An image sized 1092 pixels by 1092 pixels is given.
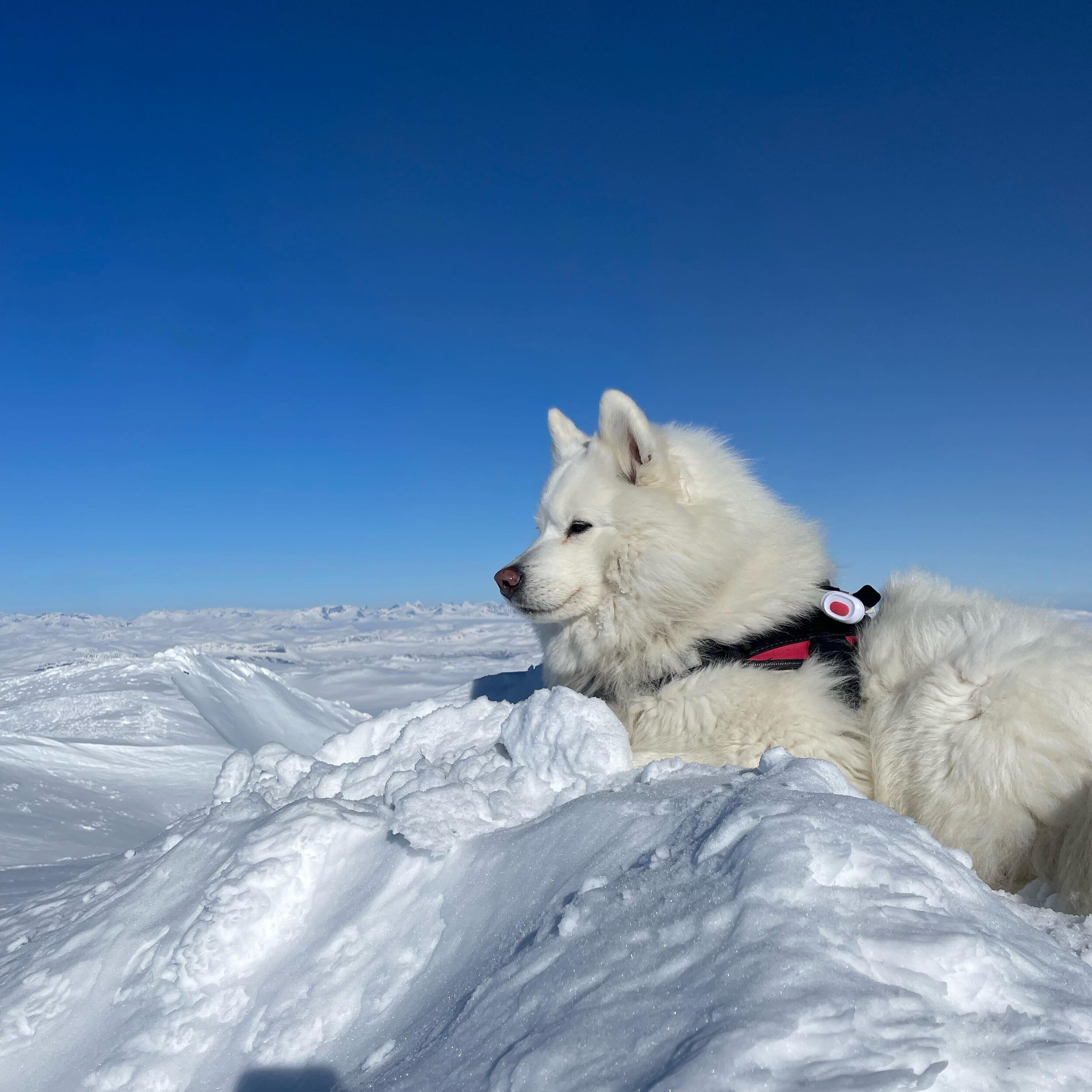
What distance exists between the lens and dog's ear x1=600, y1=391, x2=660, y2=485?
4.11m

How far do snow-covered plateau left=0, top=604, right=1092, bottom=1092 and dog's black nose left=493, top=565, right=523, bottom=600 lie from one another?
2.40ft

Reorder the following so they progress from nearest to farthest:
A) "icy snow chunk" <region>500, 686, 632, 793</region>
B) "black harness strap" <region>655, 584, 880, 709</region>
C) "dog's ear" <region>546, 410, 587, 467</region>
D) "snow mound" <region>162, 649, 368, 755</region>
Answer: "icy snow chunk" <region>500, 686, 632, 793</region>, "black harness strap" <region>655, 584, 880, 709</region>, "dog's ear" <region>546, 410, 587, 467</region>, "snow mound" <region>162, 649, 368, 755</region>

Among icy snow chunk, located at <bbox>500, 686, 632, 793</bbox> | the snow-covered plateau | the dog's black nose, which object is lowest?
the snow-covered plateau

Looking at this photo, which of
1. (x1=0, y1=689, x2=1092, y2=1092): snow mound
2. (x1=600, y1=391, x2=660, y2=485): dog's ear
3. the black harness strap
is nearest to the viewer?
(x1=0, y1=689, x2=1092, y2=1092): snow mound

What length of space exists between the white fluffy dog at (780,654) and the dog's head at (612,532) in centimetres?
1

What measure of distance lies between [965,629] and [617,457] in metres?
2.19

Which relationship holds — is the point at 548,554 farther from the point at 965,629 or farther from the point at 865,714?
the point at 965,629

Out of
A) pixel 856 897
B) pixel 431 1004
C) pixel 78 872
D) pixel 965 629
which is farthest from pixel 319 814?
pixel 78 872

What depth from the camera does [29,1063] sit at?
2266mm

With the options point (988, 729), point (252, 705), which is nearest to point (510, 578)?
point (988, 729)

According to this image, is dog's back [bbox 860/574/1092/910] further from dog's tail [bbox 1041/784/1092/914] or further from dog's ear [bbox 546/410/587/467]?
dog's ear [bbox 546/410/587/467]

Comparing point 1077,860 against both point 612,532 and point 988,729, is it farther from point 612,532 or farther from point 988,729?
point 612,532

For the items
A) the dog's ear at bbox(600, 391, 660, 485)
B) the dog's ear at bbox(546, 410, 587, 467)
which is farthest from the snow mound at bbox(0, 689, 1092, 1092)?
the dog's ear at bbox(546, 410, 587, 467)

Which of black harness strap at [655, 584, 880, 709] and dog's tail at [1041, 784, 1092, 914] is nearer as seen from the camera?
dog's tail at [1041, 784, 1092, 914]
